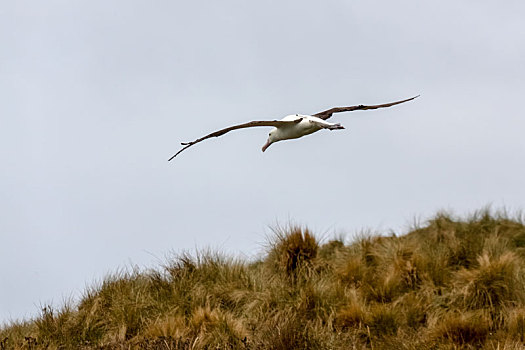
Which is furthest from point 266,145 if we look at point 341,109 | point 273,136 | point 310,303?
point 310,303

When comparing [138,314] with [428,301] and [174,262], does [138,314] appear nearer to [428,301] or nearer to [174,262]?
[174,262]

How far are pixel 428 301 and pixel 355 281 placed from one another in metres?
0.97

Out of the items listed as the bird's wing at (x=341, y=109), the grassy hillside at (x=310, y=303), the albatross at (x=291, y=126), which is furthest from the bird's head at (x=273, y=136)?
the grassy hillside at (x=310, y=303)

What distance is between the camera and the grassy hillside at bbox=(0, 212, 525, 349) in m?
8.42

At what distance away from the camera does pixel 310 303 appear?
937 centimetres

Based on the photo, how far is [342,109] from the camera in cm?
718

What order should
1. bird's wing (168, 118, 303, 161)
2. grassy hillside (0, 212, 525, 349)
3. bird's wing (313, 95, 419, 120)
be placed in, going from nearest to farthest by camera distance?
bird's wing (168, 118, 303, 161) → bird's wing (313, 95, 419, 120) → grassy hillside (0, 212, 525, 349)

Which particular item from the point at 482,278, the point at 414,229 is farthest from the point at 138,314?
the point at 414,229

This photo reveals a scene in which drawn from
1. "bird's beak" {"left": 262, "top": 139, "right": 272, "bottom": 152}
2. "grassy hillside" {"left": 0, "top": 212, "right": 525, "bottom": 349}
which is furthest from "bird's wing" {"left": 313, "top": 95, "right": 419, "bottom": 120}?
"grassy hillside" {"left": 0, "top": 212, "right": 525, "bottom": 349}

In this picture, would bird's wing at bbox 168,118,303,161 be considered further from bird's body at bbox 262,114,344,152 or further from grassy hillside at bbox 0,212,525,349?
grassy hillside at bbox 0,212,525,349

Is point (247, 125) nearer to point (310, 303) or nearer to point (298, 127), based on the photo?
point (298, 127)

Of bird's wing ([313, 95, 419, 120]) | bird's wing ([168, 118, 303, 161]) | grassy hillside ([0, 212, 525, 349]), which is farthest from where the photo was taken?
grassy hillside ([0, 212, 525, 349])

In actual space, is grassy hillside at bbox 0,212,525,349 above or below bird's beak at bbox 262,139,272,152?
below

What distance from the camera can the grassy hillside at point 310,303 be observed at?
8.42 metres
